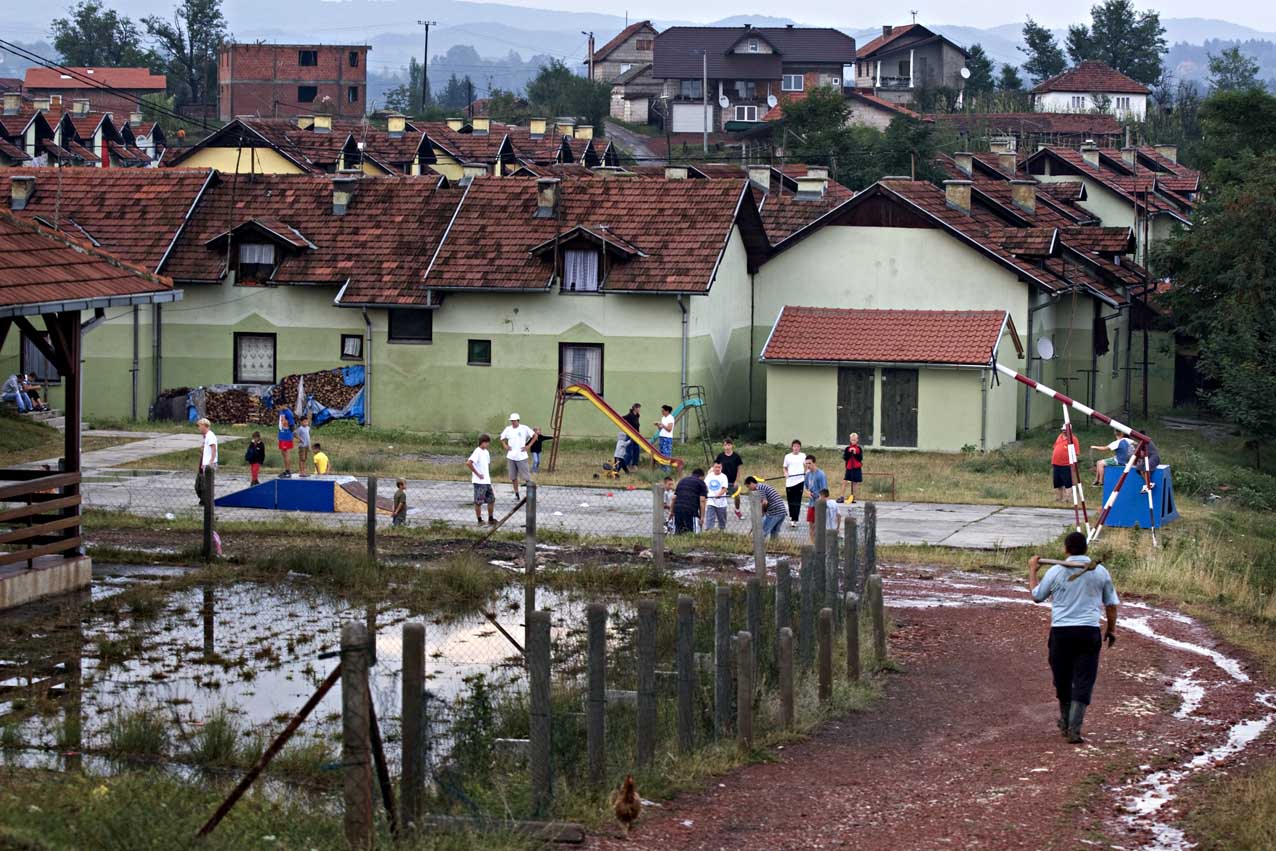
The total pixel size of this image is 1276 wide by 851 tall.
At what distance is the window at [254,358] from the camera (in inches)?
1670

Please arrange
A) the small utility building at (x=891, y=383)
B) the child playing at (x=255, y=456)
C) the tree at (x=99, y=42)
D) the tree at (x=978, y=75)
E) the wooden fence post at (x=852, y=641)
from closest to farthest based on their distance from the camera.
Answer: the wooden fence post at (x=852, y=641), the child playing at (x=255, y=456), the small utility building at (x=891, y=383), the tree at (x=978, y=75), the tree at (x=99, y=42)

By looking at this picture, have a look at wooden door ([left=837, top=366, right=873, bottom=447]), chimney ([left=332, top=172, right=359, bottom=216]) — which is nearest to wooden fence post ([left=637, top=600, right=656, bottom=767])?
wooden door ([left=837, top=366, right=873, bottom=447])

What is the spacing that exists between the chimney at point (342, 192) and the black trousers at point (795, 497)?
63.8 feet

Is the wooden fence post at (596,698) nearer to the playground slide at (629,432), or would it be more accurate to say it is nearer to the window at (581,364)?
the playground slide at (629,432)

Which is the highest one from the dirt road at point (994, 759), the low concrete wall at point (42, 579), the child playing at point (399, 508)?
the child playing at point (399, 508)

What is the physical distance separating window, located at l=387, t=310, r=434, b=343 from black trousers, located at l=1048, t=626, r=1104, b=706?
97.0 ft

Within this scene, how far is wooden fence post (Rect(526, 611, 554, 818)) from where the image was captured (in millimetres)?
10523

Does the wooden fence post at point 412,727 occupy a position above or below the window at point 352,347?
below

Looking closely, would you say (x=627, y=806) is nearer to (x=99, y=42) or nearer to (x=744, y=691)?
(x=744, y=691)

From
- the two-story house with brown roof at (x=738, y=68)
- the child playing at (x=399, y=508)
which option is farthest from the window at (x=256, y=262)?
the two-story house with brown roof at (x=738, y=68)

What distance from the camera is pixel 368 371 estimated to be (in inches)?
1649

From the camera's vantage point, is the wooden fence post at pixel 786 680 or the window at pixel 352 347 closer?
the wooden fence post at pixel 786 680

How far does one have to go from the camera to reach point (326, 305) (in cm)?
4197

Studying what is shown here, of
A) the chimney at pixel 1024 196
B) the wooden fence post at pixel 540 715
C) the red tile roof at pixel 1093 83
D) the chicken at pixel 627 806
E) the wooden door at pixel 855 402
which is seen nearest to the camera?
the chicken at pixel 627 806
